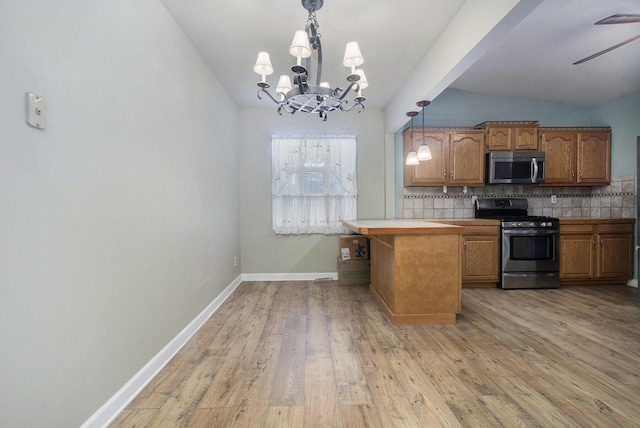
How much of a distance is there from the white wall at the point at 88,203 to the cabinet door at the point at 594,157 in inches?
197

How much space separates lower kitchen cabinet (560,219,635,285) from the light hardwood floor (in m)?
0.88

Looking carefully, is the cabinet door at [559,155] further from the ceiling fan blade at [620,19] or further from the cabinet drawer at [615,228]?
the ceiling fan blade at [620,19]

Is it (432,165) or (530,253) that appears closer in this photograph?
→ (530,253)

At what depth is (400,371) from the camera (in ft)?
5.87

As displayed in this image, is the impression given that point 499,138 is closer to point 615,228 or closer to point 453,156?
point 453,156

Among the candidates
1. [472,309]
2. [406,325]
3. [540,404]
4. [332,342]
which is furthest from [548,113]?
[332,342]

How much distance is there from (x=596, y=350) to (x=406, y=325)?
4.39 feet

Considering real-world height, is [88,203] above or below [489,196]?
below

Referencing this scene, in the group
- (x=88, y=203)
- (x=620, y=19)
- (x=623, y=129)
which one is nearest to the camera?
(x=88, y=203)

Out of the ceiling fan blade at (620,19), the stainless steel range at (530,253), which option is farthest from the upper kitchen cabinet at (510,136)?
the ceiling fan blade at (620,19)

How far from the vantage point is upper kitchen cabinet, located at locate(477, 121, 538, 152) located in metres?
3.79

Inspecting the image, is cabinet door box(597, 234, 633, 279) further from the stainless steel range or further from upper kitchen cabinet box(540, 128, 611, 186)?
upper kitchen cabinet box(540, 128, 611, 186)

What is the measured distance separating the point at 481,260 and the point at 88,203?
4.03 m

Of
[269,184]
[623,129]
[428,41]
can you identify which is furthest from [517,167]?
[269,184]
